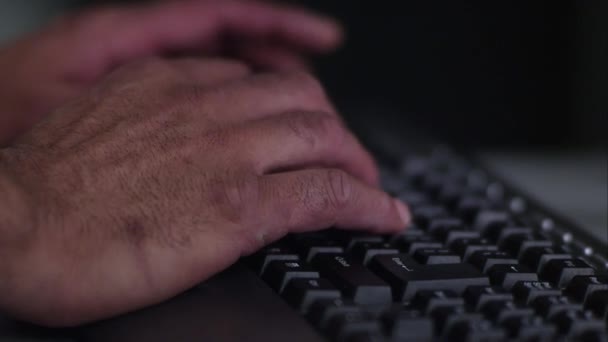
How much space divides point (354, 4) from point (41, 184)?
32.7 inches

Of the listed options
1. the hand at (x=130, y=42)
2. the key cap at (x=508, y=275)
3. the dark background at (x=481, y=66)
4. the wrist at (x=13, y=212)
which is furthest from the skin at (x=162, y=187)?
the dark background at (x=481, y=66)

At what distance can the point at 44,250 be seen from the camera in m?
0.46

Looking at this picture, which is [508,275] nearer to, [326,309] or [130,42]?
[326,309]

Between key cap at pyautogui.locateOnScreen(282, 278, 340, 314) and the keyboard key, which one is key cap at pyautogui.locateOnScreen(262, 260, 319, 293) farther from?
the keyboard key

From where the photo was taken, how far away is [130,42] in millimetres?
965

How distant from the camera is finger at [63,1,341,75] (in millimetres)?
956

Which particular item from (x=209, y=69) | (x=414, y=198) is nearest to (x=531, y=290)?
(x=414, y=198)

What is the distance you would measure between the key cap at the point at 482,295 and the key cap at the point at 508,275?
18 mm

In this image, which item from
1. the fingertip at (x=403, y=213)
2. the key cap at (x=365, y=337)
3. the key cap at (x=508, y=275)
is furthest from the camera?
the fingertip at (x=403, y=213)

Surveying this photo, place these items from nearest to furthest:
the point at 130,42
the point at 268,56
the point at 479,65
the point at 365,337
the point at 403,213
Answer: the point at 365,337
the point at 403,213
the point at 130,42
the point at 268,56
the point at 479,65

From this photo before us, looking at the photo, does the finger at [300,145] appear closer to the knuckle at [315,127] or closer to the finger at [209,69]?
the knuckle at [315,127]

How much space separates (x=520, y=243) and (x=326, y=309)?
0.65ft

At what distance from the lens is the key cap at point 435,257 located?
53cm

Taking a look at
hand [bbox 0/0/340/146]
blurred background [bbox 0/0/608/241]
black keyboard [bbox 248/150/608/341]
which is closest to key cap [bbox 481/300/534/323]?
black keyboard [bbox 248/150/608/341]
